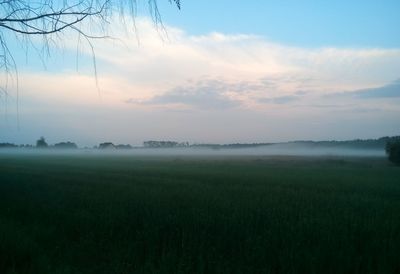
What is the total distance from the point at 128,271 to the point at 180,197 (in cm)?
961

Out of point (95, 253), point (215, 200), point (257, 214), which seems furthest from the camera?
point (215, 200)

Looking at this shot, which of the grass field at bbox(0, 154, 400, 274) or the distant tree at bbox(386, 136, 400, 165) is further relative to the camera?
the distant tree at bbox(386, 136, 400, 165)

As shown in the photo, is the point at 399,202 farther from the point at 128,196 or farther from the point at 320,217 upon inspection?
the point at 128,196

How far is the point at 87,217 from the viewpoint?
12102 mm

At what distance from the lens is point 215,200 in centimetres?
1609

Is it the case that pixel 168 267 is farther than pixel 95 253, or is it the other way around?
pixel 95 253

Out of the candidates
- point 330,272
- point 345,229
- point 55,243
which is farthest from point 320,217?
point 55,243

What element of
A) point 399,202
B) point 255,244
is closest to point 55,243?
point 255,244

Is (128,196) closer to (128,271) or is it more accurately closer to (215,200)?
(215,200)

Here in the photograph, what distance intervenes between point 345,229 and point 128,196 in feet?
30.2

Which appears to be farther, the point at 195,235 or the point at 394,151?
the point at 394,151

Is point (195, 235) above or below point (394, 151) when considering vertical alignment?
below

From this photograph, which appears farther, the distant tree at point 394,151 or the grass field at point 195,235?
the distant tree at point 394,151

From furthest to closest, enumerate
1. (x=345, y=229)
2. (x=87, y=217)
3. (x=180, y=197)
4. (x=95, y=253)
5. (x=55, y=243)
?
(x=180, y=197) → (x=87, y=217) → (x=345, y=229) → (x=55, y=243) → (x=95, y=253)
